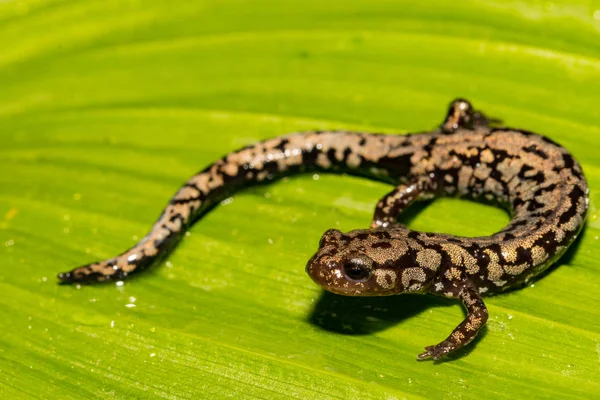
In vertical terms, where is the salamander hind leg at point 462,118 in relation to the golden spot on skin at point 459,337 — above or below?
above

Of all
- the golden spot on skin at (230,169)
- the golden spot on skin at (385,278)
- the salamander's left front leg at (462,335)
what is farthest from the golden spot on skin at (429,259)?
the golden spot on skin at (230,169)

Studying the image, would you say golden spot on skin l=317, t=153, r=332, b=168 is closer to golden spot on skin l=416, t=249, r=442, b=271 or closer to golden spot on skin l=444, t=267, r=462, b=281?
golden spot on skin l=416, t=249, r=442, b=271

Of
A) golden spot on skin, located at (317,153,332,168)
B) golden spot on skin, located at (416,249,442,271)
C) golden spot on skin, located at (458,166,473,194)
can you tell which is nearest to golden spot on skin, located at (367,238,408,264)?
golden spot on skin, located at (416,249,442,271)

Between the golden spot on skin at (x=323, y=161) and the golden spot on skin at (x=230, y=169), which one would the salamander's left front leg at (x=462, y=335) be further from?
the golden spot on skin at (x=230, y=169)

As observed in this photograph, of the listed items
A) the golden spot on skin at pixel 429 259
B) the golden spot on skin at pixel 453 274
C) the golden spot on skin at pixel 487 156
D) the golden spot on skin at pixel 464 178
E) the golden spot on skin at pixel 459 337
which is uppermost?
the golden spot on skin at pixel 487 156

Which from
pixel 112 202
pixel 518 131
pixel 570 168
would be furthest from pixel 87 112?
pixel 570 168

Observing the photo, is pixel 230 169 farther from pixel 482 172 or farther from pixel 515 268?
pixel 515 268
